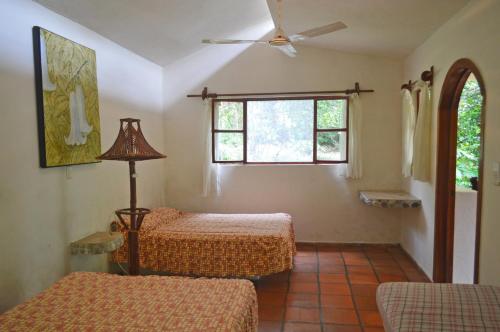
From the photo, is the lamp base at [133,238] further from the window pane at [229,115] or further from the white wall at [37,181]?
the window pane at [229,115]

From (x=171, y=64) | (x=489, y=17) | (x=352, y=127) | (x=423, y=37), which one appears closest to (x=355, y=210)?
(x=352, y=127)

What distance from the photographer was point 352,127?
4.34 metres

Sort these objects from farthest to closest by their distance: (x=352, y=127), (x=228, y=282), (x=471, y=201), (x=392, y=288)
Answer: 1. (x=352, y=127)
2. (x=471, y=201)
3. (x=228, y=282)
4. (x=392, y=288)

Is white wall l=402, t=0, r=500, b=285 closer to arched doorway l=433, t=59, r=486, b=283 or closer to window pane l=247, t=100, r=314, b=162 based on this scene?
arched doorway l=433, t=59, r=486, b=283

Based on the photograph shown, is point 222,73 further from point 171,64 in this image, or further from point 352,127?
point 352,127

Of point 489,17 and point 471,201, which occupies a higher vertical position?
point 489,17

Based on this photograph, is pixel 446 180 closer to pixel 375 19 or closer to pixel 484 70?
pixel 484 70

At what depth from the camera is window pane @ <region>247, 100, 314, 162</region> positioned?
4.54 m

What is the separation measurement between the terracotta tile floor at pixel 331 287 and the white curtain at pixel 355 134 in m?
1.01

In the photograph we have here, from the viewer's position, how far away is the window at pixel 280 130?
177 inches

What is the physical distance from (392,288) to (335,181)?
2.60 meters

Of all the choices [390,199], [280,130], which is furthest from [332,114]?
[390,199]

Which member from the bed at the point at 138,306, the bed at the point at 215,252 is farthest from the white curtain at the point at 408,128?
the bed at the point at 138,306

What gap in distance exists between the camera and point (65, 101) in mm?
2707
